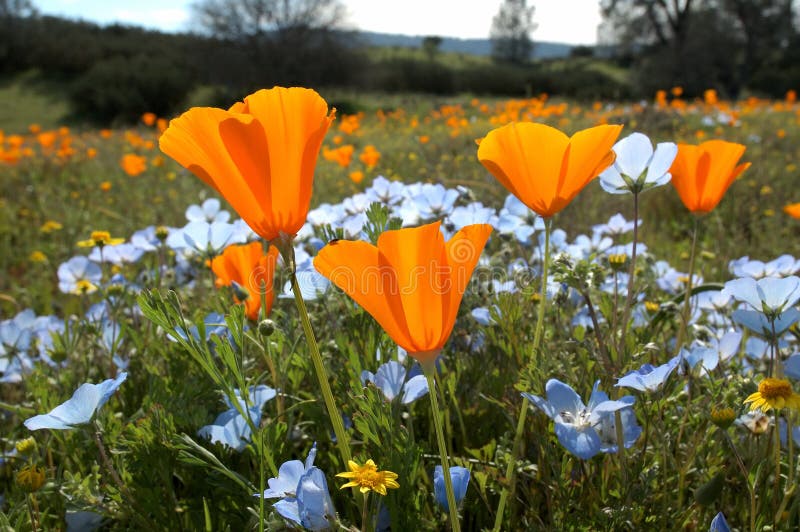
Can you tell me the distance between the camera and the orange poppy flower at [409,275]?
61 cm

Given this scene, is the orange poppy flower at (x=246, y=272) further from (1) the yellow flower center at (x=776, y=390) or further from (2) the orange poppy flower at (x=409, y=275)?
(1) the yellow flower center at (x=776, y=390)

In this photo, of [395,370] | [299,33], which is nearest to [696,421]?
[395,370]

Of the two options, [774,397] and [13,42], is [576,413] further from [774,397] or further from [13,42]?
[13,42]

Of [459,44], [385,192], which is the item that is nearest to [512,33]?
[459,44]

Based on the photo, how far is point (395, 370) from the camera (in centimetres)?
93

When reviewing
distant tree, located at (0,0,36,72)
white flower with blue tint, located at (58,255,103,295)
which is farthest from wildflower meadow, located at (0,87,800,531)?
distant tree, located at (0,0,36,72)

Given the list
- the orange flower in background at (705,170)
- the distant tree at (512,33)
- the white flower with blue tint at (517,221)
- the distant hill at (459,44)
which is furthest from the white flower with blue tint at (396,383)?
the distant tree at (512,33)

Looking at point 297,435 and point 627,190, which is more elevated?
point 627,190

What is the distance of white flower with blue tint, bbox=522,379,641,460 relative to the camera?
802 millimetres

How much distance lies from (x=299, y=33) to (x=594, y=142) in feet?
99.4

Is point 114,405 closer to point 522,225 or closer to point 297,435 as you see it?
point 297,435

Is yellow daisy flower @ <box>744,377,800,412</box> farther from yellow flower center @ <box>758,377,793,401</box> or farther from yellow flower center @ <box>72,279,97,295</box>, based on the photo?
yellow flower center @ <box>72,279,97,295</box>

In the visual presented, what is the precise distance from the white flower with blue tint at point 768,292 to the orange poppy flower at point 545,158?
1.00 ft

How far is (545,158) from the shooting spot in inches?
30.7
